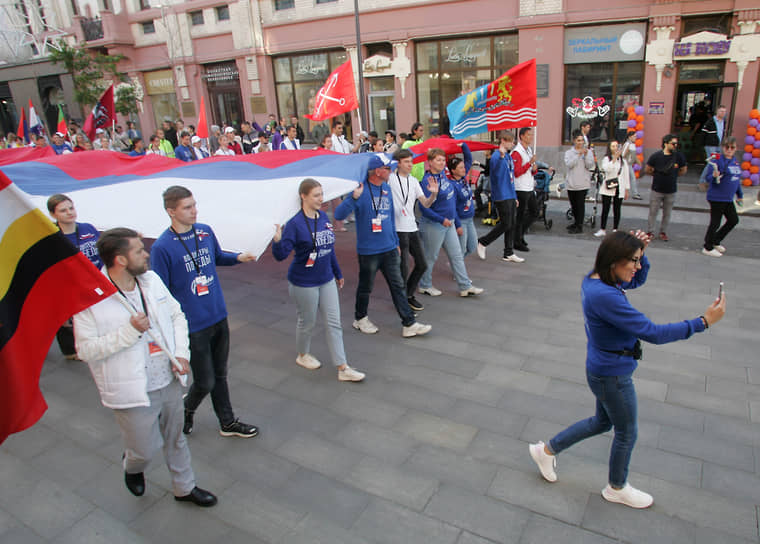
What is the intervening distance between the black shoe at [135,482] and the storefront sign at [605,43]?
605 inches

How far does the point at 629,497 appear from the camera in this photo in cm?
330

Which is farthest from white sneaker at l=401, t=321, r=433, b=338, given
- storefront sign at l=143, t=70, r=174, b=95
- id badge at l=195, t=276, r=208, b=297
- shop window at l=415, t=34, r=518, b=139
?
storefront sign at l=143, t=70, r=174, b=95

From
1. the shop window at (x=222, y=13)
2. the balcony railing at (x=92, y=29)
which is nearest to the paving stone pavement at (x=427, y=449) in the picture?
the shop window at (x=222, y=13)

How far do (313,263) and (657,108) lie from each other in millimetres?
13040

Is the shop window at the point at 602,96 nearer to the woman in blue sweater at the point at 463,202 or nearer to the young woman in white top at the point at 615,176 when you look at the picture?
the young woman in white top at the point at 615,176

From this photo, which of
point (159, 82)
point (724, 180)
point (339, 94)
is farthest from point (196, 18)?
point (724, 180)

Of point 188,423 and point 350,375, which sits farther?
point 350,375

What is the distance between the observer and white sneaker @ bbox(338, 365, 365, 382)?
4938 millimetres

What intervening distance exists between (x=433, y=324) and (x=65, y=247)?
14.0 feet

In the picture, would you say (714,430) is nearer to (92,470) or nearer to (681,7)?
(92,470)

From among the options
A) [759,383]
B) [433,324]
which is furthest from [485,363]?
[759,383]

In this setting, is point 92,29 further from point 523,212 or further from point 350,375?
point 350,375

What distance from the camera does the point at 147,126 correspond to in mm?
25031

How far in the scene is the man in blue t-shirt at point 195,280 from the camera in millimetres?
3616
